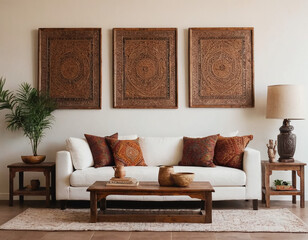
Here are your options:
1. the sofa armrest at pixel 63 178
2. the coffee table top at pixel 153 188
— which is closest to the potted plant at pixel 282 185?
the coffee table top at pixel 153 188

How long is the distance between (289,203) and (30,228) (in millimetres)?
Result: 3110

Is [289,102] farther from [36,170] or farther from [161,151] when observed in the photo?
[36,170]

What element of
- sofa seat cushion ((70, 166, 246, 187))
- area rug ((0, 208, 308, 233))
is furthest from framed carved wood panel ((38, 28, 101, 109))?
area rug ((0, 208, 308, 233))

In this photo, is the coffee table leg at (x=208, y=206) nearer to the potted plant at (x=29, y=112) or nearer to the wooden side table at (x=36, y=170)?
the wooden side table at (x=36, y=170)

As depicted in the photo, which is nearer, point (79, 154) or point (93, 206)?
point (93, 206)

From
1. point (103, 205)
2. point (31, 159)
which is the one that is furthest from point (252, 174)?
point (31, 159)

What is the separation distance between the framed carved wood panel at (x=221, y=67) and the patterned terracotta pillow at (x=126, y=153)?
1.03 meters

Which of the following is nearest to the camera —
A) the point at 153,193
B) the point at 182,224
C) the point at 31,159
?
the point at 153,193

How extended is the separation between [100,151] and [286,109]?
2281 millimetres

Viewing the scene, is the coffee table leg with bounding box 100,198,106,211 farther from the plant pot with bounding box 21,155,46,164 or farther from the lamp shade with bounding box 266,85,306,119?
the lamp shade with bounding box 266,85,306,119

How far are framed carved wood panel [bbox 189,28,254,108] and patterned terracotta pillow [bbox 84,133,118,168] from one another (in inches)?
50.8

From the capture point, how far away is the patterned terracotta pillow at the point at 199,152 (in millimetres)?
4840

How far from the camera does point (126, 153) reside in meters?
4.91

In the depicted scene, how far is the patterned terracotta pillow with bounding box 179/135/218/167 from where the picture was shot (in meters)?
4.84
